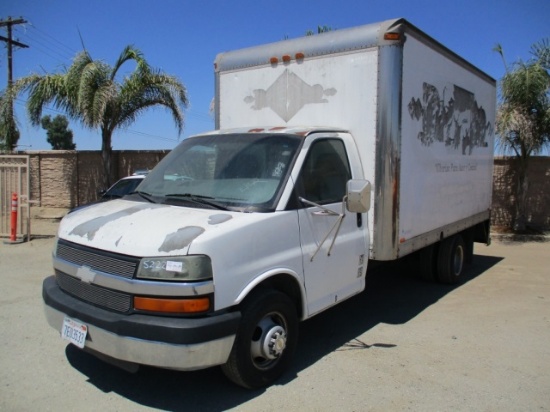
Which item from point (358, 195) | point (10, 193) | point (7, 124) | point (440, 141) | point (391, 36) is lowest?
point (10, 193)

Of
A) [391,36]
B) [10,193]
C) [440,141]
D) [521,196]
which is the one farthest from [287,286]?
[521,196]

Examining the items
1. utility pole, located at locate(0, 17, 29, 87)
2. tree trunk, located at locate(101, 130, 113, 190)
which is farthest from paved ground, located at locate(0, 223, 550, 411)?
utility pole, located at locate(0, 17, 29, 87)

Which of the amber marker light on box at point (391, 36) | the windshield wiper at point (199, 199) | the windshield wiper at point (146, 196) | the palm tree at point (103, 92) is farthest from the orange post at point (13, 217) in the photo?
the amber marker light on box at point (391, 36)

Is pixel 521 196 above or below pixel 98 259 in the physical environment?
above

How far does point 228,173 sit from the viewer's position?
166 inches

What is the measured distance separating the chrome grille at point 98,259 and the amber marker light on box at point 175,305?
0.78ft

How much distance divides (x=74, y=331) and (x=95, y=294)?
13.2 inches

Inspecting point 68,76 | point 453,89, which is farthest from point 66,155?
point 453,89

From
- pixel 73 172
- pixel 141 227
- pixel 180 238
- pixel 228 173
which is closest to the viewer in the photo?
pixel 180 238

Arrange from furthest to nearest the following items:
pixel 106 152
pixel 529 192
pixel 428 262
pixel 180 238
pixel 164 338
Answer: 1. pixel 106 152
2. pixel 529 192
3. pixel 428 262
4. pixel 180 238
5. pixel 164 338

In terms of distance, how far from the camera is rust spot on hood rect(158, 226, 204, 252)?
3.28m

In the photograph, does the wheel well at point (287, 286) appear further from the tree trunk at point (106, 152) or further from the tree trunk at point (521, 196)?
the tree trunk at point (106, 152)

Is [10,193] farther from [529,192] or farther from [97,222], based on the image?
[529,192]

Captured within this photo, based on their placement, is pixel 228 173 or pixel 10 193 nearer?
pixel 228 173
